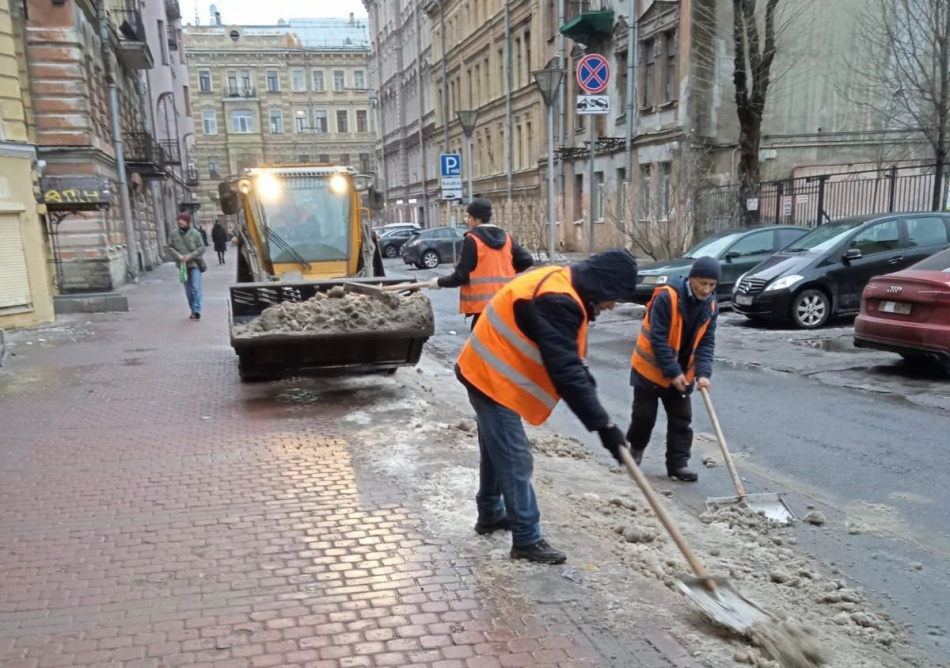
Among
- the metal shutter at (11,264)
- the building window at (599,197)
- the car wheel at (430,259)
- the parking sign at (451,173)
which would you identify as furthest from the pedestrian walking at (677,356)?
the building window at (599,197)

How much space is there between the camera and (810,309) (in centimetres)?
1159

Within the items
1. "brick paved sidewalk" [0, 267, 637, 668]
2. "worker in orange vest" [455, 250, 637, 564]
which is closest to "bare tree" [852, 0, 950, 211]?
"brick paved sidewalk" [0, 267, 637, 668]

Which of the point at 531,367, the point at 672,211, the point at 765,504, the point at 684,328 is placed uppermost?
the point at 672,211

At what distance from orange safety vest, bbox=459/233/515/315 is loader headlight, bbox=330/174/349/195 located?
314 cm

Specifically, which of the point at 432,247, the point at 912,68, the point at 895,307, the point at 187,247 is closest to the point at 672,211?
the point at 912,68

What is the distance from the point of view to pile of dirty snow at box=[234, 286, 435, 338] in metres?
7.37

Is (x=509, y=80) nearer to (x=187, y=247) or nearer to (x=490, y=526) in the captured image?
(x=187, y=247)

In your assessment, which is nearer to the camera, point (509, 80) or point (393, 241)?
point (393, 241)

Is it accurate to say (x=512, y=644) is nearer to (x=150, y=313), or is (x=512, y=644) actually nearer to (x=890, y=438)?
(x=890, y=438)

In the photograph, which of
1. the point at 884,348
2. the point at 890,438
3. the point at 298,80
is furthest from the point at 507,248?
the point at 298,80

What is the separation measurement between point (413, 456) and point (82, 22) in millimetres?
19176

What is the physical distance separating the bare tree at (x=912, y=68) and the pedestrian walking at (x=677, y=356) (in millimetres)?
14767

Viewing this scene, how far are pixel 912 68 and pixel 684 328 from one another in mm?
16088

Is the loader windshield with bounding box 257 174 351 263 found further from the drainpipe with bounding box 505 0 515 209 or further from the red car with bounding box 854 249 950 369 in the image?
the drainpipe with bounding box 505 0 515 209
